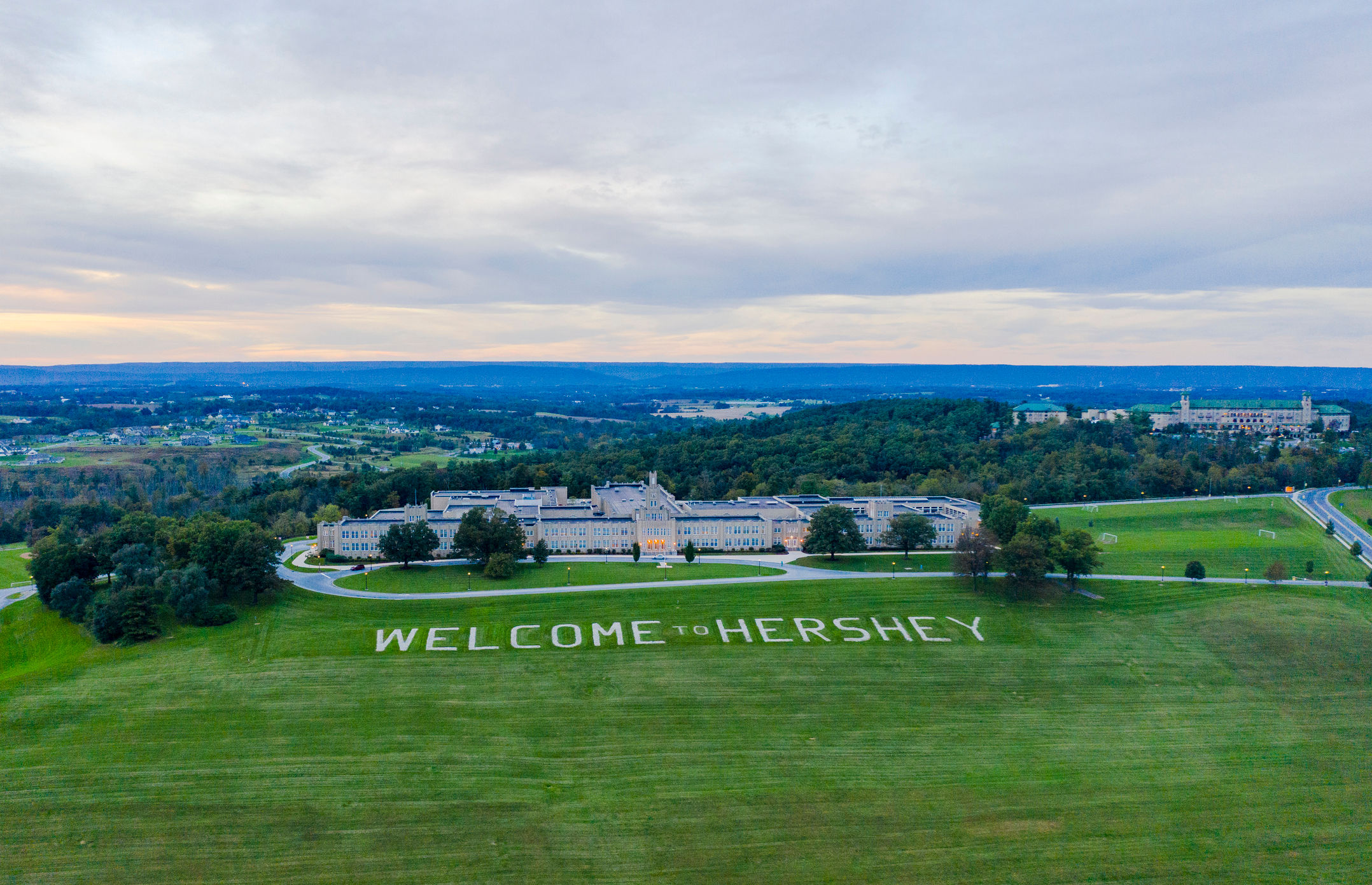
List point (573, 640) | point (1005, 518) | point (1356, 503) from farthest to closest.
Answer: point (1356, 503) → point (1005, 518) → point (573, 640)

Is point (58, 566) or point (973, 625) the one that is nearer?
point (973, 625)

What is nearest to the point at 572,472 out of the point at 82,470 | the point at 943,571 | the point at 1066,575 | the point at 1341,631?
the point at 943,571

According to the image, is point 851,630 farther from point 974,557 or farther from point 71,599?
point 71,599

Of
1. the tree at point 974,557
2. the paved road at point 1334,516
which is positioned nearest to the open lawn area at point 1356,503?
the paved road at point 1334,516

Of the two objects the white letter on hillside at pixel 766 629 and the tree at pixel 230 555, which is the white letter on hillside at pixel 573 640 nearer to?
the white letter on hillside at pixel 766 629

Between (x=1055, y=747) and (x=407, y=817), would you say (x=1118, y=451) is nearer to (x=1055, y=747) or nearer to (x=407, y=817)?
(x=1055, y=747)

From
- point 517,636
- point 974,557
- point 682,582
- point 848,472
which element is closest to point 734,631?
point 682,582

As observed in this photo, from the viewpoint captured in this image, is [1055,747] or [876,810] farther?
[1055,747]
